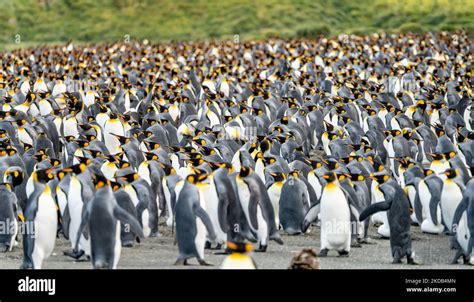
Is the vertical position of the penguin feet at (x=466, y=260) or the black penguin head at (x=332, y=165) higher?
the black penguin head at (x=332, y=165)

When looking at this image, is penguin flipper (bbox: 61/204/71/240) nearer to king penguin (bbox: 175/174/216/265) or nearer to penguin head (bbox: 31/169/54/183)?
penguin head (bbox: 31/169/54/183)

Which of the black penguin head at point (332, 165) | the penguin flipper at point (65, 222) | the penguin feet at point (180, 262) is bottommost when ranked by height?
the penguin feet at point (180, 262)

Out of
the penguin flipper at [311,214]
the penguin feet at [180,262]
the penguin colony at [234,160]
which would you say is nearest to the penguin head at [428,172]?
the penguin colony at [234,160]

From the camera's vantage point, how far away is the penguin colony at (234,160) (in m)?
7.45

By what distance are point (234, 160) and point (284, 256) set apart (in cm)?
228

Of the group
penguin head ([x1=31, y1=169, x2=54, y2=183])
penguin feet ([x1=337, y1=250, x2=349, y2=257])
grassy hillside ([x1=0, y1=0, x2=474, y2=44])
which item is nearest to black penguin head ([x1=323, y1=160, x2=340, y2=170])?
penguin feet ([x1=337, y1=250, x2=349, y2=257])

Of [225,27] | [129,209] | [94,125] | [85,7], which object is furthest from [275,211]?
[85,7]

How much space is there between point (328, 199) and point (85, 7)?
111 feet

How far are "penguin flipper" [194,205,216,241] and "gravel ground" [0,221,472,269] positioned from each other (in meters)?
0.27

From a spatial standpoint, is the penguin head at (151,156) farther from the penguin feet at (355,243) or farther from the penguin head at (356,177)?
the penguin feet at (355,243)

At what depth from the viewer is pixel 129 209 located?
7.66 meters

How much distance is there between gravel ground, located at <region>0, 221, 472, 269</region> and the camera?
24.4ft

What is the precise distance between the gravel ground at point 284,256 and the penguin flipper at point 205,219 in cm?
27
